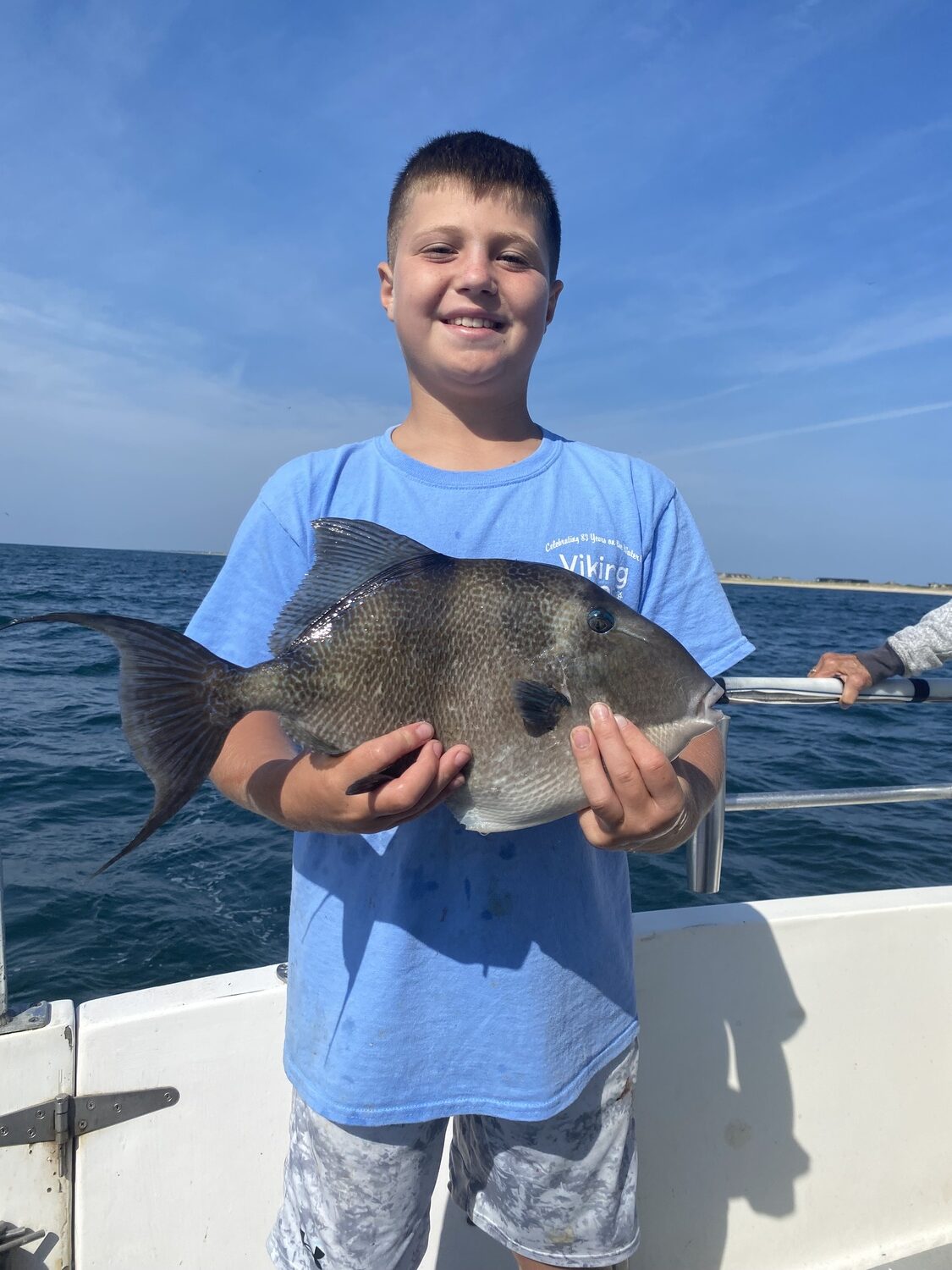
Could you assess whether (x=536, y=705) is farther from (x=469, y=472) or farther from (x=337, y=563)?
(x=469, y=472)

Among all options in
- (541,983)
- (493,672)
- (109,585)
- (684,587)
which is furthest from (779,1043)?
(109,585)

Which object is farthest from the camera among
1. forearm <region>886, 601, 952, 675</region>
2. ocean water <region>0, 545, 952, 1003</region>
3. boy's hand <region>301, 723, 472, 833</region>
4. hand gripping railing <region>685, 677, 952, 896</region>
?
ocean water <region>0, 545, 952, 1003</region>

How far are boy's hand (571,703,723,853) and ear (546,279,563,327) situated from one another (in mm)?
1115

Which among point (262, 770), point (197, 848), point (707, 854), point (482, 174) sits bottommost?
point (197, 848)

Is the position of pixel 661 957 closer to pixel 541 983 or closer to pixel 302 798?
pixel 541 983

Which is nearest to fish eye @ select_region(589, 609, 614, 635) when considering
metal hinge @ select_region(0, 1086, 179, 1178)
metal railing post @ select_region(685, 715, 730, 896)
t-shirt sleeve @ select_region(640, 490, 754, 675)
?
t-shirt sleeve @ select_region(640, 490, 754, 675)

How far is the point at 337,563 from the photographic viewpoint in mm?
1695

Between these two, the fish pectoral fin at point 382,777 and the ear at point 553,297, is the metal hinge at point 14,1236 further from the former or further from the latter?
the ear at point 553,297

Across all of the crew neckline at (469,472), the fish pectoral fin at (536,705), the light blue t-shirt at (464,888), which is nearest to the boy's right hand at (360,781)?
the fish pectoral fin at (536,705)

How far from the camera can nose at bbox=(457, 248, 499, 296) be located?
186 centimetres

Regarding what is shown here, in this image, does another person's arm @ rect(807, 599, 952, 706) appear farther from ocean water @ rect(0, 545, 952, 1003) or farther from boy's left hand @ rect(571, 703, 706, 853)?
boy's left hand @ rect(571, 703, 706, 853)

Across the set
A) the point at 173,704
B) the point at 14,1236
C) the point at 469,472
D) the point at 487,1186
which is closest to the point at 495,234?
the point at 469,472

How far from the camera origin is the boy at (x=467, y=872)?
68.7 inches

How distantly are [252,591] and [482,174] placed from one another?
1.12 m
